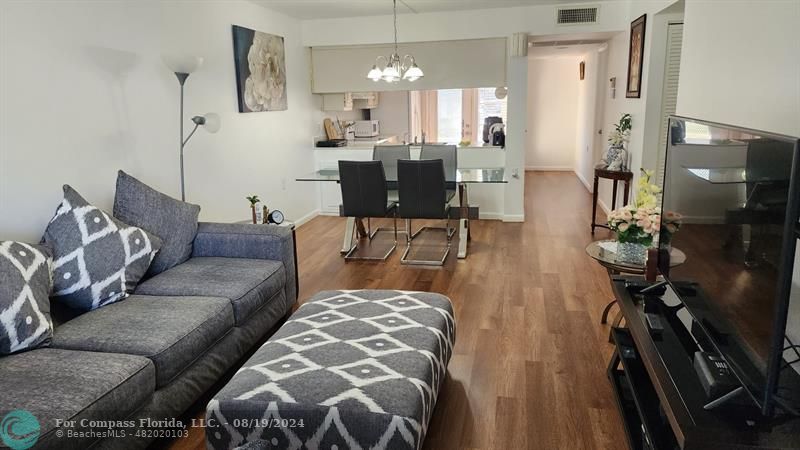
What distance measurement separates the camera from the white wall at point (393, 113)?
8.46 m

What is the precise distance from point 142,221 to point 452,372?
1.90m

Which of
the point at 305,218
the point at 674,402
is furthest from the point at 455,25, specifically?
the point at 674,402

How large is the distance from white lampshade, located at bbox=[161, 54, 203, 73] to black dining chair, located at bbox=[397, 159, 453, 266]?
1686mm

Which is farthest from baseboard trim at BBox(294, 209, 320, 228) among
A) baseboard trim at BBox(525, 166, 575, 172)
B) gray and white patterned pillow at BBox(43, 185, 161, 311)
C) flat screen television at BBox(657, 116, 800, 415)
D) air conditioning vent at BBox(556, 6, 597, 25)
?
baseboard trim at BBox(525, 166, 575, 172)

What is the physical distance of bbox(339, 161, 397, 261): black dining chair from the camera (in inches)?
171

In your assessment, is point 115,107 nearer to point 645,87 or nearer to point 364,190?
point 364,190

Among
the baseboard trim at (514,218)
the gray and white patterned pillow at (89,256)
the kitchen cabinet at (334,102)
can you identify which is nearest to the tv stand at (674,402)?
the gray and white patterned pillow at (89,256)

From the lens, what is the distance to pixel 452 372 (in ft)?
8.95

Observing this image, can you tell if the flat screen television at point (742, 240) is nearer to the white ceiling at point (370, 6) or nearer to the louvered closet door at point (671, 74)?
the louvered closet door at point (671, 74)

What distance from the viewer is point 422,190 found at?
4.32 m

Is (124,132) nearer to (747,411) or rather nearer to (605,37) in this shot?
(747,411)

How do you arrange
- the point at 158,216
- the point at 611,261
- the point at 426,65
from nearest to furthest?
the point at 611,261, the point at 158,216, the point at 426,65

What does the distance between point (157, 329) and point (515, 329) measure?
200 centimetres

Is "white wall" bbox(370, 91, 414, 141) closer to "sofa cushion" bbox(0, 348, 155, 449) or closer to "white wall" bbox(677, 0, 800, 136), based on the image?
"white wall" bbox(677, 0, 800, 136)
